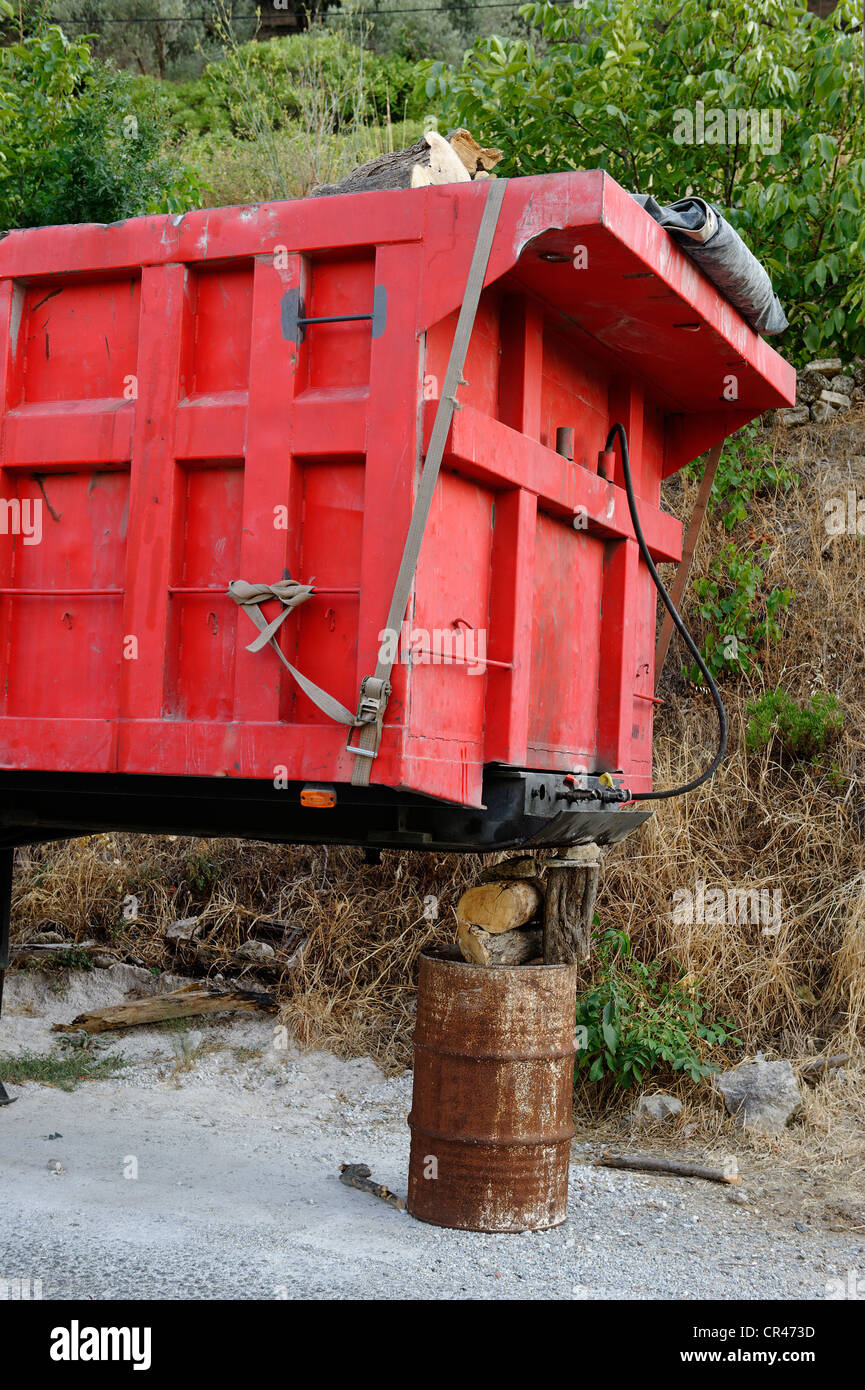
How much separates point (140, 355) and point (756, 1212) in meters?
3.69

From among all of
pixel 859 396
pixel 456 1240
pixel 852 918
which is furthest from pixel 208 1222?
pixel 859 396

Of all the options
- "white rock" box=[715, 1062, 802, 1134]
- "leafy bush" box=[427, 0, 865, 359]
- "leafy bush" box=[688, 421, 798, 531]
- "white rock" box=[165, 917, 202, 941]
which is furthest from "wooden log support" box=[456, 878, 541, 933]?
"leafy bush" box=[427, 0, 865, 359]

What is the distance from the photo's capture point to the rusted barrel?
393 cm

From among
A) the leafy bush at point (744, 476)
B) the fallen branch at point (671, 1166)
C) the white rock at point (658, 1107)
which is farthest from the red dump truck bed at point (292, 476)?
the leafy bush at point (744, 476)

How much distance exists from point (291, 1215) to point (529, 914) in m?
1.29

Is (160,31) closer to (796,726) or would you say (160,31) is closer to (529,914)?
(796,726)

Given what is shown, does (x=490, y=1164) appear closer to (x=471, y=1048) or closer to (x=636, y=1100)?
(x=471, y=1048)

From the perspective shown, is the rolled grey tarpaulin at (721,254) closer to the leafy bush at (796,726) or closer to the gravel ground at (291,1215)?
the leafy bush at (796,726)

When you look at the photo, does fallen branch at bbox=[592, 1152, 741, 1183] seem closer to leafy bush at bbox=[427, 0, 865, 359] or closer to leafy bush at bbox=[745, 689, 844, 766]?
leafy bush at bbox=[745, 689, 844, 766]

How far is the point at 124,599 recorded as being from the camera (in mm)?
3625

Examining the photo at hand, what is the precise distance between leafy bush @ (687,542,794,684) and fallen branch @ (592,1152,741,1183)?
10.7 feet

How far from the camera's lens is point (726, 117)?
26.4ft

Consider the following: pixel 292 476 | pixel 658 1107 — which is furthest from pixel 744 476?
pixel 292 476

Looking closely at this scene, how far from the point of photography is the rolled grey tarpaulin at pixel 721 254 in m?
3.64
